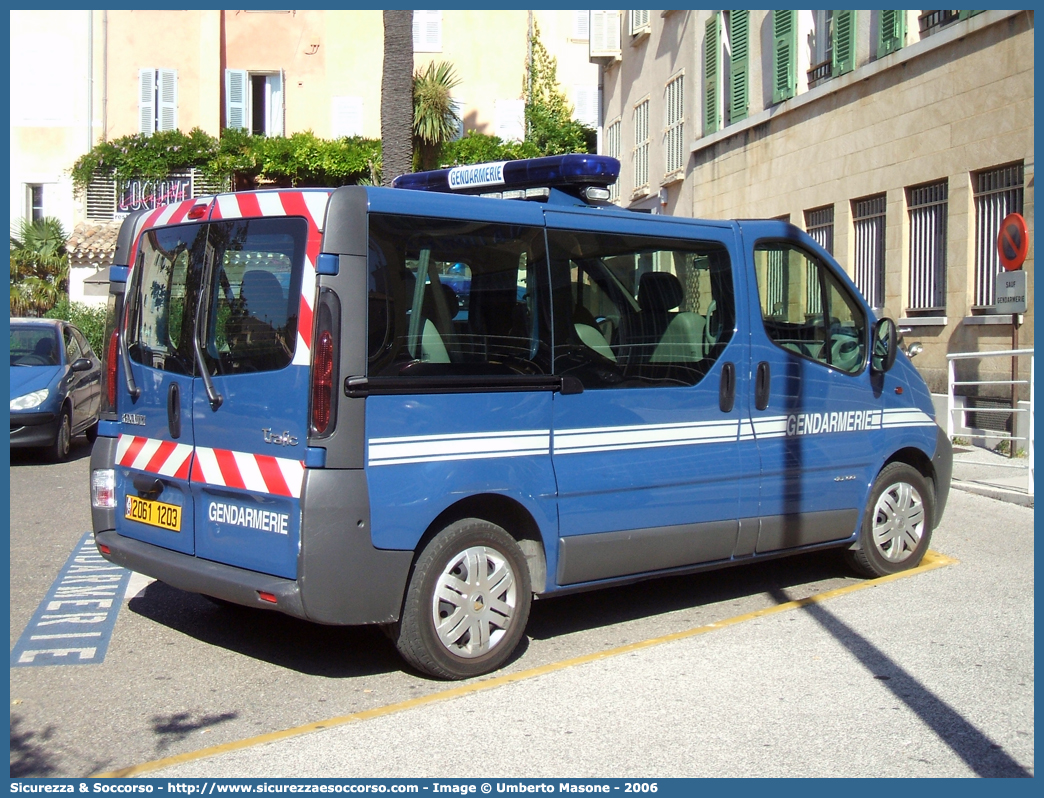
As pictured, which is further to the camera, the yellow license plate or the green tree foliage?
the green tree foliage

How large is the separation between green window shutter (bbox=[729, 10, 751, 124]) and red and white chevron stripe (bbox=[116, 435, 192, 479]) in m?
17.1

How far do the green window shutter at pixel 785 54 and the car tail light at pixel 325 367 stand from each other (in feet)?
52.1

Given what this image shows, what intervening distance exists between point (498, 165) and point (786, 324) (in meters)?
1.88

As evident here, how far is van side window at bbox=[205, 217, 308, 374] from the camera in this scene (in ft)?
17.0

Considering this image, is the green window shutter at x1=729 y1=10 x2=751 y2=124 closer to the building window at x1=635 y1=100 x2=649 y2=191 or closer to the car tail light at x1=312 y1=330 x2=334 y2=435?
the building window at x1=635 y1=100 x2=649 y2=191

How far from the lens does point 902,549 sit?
302 inches

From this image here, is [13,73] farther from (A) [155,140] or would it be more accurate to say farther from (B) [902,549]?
(B) [902,549]

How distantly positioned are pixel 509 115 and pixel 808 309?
99.8 ft

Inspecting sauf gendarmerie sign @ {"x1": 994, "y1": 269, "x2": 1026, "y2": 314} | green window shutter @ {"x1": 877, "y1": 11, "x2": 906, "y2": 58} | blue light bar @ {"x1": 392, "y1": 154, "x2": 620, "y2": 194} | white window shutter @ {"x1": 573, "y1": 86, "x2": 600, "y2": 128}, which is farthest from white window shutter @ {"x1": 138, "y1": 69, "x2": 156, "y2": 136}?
Answer: blue light bar @ {"x1": 392, "y1": 154, "x2": 620, "y2": 194}

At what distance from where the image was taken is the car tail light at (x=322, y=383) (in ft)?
16.5

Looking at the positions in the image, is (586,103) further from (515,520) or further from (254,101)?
(515,520)

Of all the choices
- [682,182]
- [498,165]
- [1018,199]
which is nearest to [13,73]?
[682,182]

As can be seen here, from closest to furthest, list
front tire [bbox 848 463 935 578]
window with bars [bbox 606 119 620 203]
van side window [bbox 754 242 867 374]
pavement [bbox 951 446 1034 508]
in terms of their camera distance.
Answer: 1. van side window [bbox 754 242 867 374]
2. front tire [bbox 848 463 935 578]
3. pavement [bbox 951 446 1034 508]
4. window with bars [bbox 606 119 620 203]

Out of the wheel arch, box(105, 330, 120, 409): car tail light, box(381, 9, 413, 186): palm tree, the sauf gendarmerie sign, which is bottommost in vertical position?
the wheel arch
